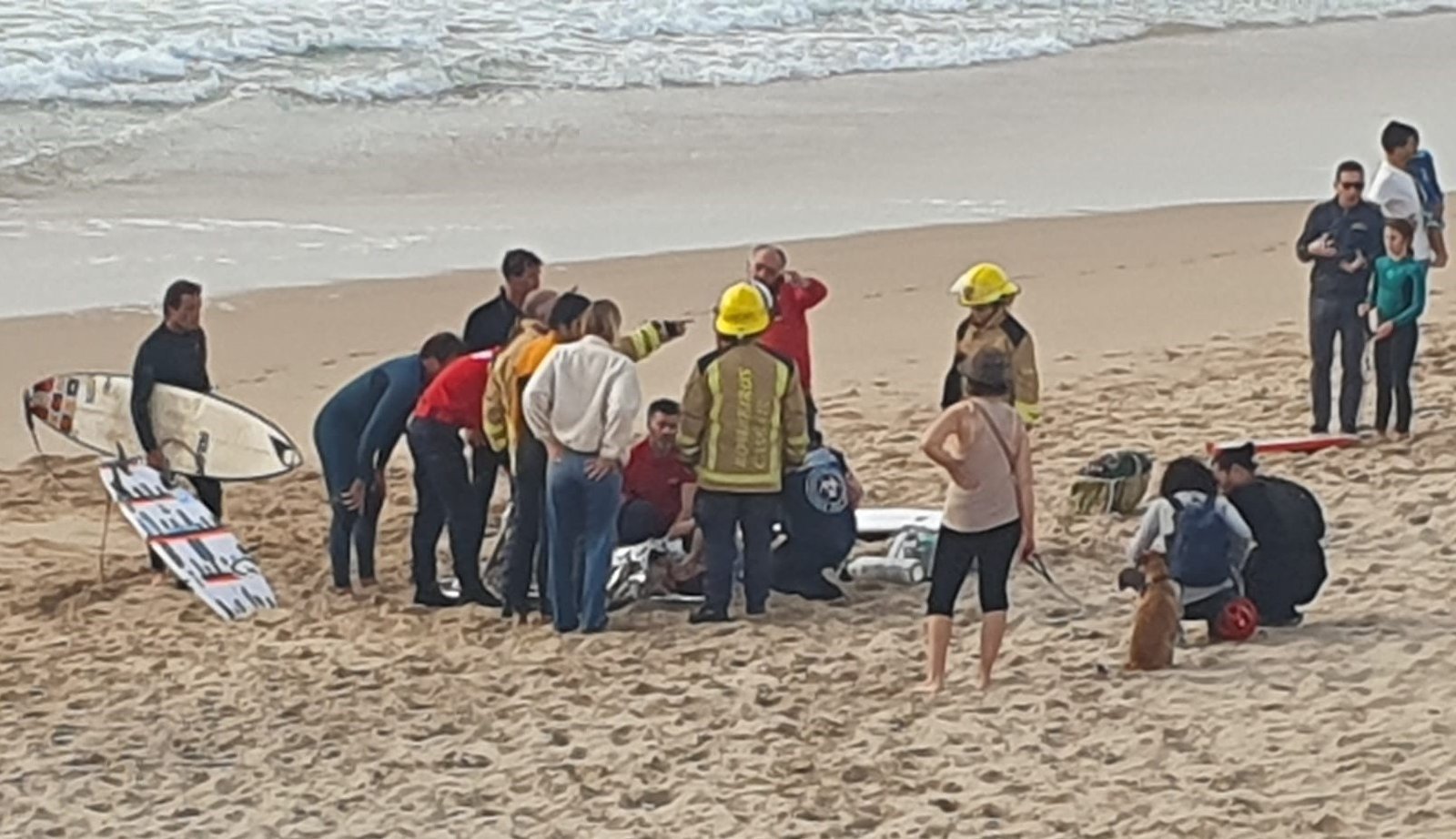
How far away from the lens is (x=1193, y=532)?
32.4 feet

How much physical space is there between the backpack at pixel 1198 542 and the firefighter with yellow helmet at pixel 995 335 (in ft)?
2.64

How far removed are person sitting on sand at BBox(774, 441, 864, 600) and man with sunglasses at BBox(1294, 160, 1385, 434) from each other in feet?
8.15

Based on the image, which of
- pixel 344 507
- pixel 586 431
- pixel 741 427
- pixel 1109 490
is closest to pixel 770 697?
pixel 741 427

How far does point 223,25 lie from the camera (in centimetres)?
3225

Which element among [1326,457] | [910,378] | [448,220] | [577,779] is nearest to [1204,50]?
[448,220]

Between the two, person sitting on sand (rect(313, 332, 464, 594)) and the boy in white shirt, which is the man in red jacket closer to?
person sitting on sand (rect(313, 332, 464, 594))

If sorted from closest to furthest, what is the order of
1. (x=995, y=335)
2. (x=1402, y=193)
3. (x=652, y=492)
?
(x=995, y=335)
(x=652, y=492)
(x=1402, y=193)

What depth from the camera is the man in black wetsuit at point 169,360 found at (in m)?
11.6

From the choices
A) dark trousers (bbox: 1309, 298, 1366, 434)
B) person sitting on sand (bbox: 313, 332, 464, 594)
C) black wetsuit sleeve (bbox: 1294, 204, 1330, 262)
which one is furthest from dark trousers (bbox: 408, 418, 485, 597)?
dark trousers (bbox: 1309, 298, 1366, 434)

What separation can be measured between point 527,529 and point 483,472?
0.36 m

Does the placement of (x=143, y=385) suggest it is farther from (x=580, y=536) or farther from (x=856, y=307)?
(x=856, y=307)

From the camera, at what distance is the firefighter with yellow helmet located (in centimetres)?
1044

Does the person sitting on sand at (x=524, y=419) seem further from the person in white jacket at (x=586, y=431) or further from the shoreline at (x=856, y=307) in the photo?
the shoreline at (x=856, y=307)

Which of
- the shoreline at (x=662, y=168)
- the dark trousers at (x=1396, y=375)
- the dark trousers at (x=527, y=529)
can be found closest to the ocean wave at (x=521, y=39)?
the shoreline at (x=662, y=168)
